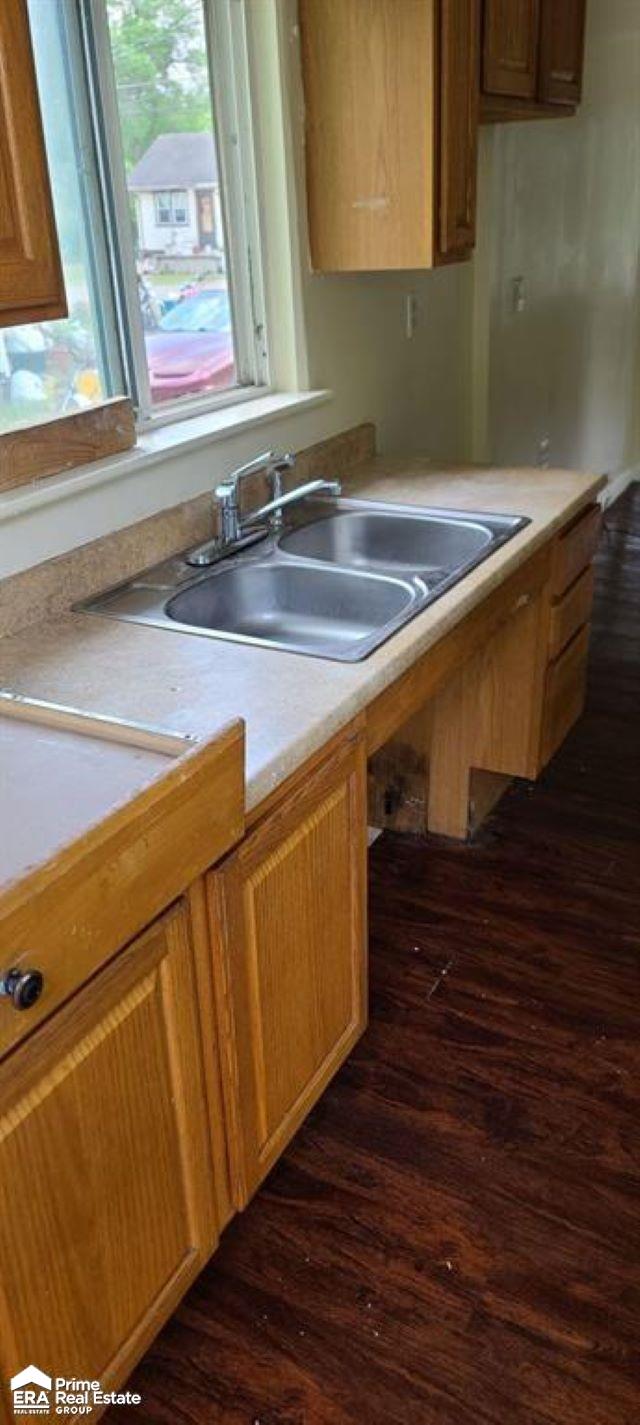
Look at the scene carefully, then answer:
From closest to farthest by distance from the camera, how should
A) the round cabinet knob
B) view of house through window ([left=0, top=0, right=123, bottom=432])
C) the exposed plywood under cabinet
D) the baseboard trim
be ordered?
the round cabinet knob → the exposed plywood under cabinet → view of house through window ([left=0, top=0, right=123, bottom=432]) → the baseboard trim

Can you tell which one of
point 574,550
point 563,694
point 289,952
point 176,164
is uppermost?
Result: point 176,164

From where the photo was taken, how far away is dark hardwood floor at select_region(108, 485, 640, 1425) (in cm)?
145

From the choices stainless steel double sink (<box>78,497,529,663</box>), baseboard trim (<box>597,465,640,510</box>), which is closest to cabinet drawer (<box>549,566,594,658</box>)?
stainless steel double sink (<box>78,497,529,663</box>)

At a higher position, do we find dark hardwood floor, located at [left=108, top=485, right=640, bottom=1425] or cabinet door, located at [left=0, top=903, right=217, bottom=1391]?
cabinet door, located at [left=0, top=903, right=217, bottom=1391]

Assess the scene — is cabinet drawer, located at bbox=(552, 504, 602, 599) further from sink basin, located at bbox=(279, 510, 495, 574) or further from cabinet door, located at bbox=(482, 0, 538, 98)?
cabinet door, located at bbox=(482, 0, 538, 98)

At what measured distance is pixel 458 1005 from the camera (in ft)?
6.91

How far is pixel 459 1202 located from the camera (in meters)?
1.70

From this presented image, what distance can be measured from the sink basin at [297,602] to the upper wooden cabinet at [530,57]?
1.28 m

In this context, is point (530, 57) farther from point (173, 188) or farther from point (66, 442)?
point (66, 442)

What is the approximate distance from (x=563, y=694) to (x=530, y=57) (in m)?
1.57

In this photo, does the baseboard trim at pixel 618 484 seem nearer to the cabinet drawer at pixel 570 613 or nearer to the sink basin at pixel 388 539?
the cabinet drawer at pixel 570 613

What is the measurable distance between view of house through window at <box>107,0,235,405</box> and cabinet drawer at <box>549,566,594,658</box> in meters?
0.91

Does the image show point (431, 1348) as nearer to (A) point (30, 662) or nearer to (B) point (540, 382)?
(A) point (30, 662)

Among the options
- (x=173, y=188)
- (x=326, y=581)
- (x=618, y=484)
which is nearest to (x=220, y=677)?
(x=326, y=581)
